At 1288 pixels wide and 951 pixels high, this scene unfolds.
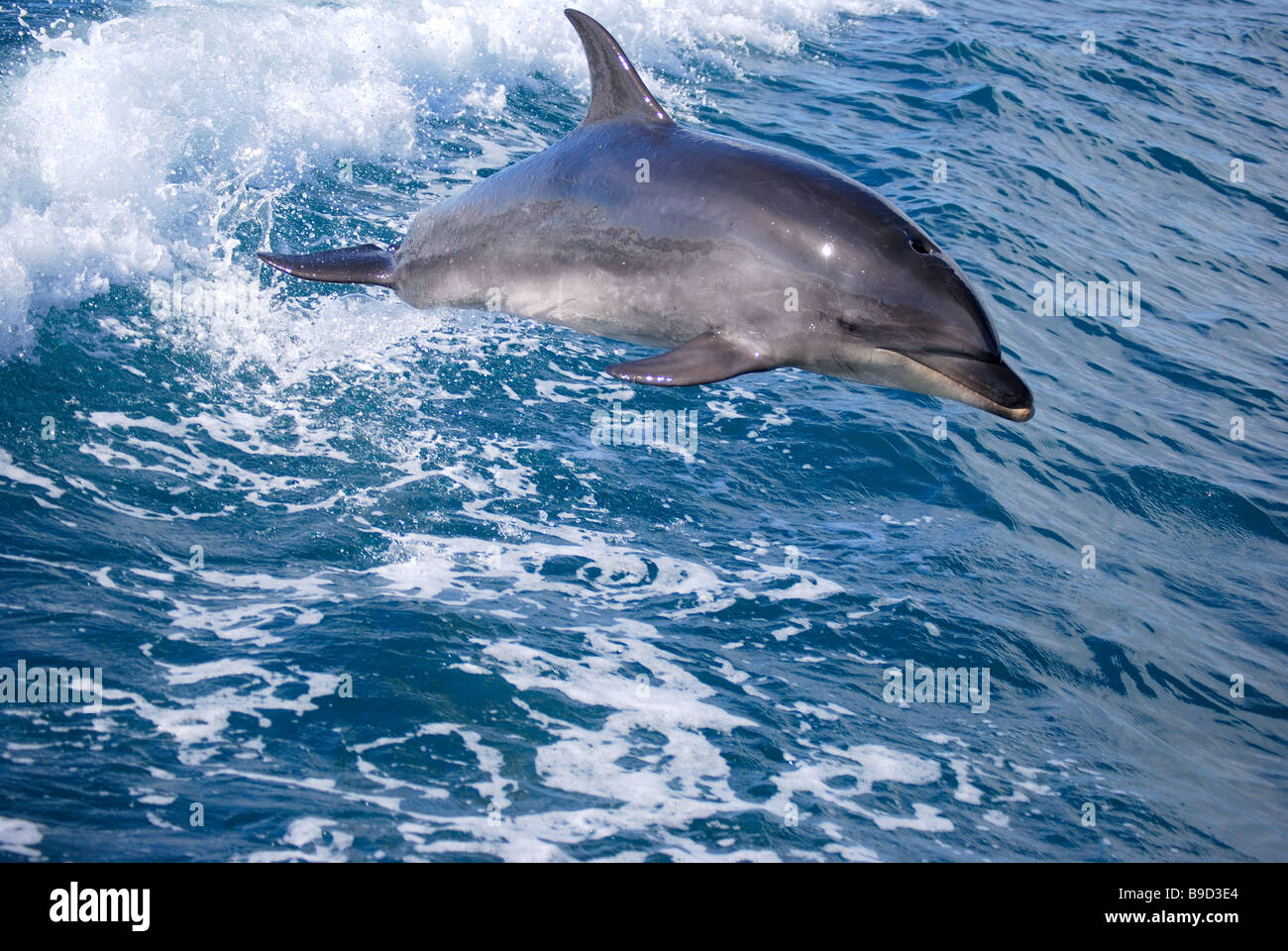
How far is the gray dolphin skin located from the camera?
6582mm

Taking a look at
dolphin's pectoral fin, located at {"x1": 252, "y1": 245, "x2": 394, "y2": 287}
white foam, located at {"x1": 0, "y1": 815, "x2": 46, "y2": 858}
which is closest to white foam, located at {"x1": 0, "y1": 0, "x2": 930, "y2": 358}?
dolphin's pectoral fin, located at {"x1": 252, "y1": 245, "x2": 394, "y2": 287}

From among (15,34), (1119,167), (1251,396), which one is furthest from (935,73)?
(15,34)

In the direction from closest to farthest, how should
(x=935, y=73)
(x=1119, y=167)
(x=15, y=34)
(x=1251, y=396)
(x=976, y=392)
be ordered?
(x=976, y=392)
(x=1251, y=396)
(x=15, y=34)
(x=1119, y=167)
(x=935, y=73)

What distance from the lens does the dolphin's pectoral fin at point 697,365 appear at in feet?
21.2

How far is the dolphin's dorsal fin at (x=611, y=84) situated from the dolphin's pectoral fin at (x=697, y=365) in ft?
5.94

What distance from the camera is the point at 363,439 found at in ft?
29.7

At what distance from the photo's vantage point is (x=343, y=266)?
8945mm

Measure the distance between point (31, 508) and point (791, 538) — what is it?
218 inches

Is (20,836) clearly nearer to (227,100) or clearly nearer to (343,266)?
(343,266)

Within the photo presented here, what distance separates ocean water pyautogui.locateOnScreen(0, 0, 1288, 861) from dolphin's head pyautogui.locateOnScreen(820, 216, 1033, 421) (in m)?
2.15

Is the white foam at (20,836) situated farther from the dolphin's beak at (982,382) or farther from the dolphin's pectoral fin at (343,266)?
the dolphin's beak at (982,382)

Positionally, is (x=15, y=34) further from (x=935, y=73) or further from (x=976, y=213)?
(x=935, y=73)

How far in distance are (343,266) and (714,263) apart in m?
3.47

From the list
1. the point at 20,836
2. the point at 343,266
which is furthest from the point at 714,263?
the point at 20,836
